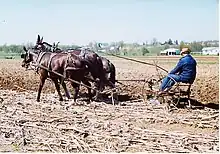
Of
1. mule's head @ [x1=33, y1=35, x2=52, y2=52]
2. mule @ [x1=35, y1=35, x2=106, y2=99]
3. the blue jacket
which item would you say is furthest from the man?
mule's head @ [x1=33, y1=35, x2=52, y2=52]

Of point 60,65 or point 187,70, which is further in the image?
point 60,65

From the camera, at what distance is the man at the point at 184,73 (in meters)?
6.59

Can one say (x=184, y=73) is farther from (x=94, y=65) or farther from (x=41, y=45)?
(x=41, y=45)

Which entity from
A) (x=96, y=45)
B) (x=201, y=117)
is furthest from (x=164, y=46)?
(x=201, y=117)

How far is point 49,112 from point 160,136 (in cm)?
229

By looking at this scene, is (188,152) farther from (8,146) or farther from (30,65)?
(30,65)

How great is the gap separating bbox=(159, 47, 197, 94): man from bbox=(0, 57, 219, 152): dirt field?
0.42m

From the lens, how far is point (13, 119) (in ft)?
19.4

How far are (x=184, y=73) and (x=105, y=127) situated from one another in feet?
6.32

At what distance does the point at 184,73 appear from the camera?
6.62m

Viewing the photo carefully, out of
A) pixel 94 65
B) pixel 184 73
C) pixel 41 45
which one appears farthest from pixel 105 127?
pixel 41 45

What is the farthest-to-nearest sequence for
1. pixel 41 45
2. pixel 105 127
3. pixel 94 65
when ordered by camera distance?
pixel 41 45
pixel 94 65
pixel 105 127

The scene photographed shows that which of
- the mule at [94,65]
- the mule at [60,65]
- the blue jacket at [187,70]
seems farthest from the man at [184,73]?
the mule at [60,65]

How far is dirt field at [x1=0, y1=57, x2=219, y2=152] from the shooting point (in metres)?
4.64
